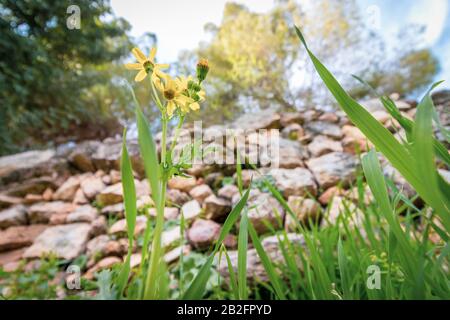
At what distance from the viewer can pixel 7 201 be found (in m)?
1.46

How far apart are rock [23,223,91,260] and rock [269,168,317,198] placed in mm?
1071

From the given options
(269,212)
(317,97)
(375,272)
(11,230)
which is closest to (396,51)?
(317,97)

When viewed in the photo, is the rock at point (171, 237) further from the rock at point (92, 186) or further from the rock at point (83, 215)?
the rock at point (92, 186)

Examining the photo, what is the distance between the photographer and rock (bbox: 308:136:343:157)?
1.69 m

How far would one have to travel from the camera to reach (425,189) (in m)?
0.20

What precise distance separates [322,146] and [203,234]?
1.22 meters

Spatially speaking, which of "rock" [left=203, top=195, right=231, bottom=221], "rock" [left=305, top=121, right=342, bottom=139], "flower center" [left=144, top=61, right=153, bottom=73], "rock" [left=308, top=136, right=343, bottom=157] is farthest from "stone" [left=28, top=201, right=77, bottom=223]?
"rock" [left=305, top=121, right=342, bottom=139]

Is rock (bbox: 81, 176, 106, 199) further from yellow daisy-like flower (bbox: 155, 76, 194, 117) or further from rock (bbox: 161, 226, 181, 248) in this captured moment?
yellow daisy-like flower (bbox: 155, 76, 194, 117)

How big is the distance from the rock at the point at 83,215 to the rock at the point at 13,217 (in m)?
0.29

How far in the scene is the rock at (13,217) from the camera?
4.22 feet

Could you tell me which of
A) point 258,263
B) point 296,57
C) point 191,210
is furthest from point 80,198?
point 296,57

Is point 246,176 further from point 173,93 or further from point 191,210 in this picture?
point 173,93
